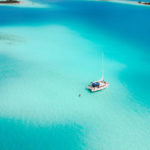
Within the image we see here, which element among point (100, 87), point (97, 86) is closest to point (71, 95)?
point (97, 86)

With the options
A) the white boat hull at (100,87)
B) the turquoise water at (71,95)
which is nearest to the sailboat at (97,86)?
the white boat hull at (100,87)

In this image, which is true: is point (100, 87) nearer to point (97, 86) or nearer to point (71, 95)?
point (97, 86)

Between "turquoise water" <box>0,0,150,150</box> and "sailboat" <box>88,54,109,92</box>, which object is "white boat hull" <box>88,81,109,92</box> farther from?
"turquoise water" <box>0,0,150,150</box>

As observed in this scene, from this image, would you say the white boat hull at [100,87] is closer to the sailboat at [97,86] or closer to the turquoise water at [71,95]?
the sailboat at [97,86]

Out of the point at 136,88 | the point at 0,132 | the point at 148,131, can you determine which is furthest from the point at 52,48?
the point at 148,131

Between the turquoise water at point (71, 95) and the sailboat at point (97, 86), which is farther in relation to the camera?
the sailboat at point (97, 86)

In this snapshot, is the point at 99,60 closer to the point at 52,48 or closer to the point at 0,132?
the point at 52,48

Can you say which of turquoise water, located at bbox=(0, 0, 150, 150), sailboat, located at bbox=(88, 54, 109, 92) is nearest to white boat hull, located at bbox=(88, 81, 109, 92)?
sailboat, located at bbox=(88, 54, 109, 92)

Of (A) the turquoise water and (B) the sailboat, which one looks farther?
(B) the sailboat
